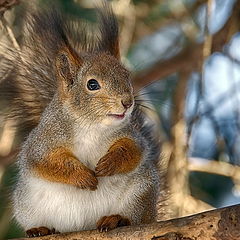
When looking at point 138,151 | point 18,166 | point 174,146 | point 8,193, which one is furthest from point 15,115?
point 174,146

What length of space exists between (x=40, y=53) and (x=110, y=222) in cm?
86

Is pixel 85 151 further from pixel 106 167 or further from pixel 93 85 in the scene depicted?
pixel 93 85

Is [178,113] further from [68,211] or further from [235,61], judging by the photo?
[68,211]

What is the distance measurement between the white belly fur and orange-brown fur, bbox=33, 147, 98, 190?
47 mm

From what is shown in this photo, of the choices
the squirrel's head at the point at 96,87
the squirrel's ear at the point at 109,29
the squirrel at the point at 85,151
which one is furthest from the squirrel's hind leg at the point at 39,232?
the squirrel's ear at the point at 109,29

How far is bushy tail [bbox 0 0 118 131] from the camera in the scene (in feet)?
9.09

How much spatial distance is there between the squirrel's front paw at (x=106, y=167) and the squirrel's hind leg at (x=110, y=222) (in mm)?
152

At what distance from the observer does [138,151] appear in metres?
2.60

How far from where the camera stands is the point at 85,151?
258 cm

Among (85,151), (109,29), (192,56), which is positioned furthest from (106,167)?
(192,56)

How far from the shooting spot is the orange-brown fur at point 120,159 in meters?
2.49

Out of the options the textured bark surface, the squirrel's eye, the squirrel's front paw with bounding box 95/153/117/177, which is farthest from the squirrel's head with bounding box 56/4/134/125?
the textured bark surface

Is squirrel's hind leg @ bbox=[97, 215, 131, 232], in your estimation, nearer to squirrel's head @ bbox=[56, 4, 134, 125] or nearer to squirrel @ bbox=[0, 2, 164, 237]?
squirrel @ bbox=[0, 2, 164, 237]

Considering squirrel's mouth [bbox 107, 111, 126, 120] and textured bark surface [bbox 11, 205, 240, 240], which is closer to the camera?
textured bark surface [bbox 11, 205, 240, 240]
